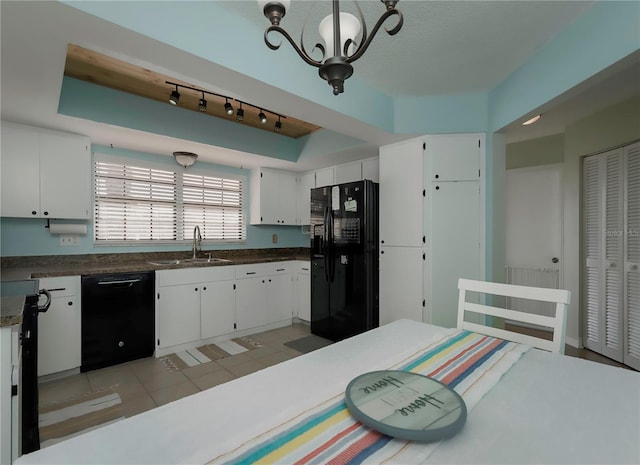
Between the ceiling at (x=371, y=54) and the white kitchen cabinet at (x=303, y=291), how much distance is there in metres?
2.01

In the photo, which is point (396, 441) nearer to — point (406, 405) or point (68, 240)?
point (406, 405)

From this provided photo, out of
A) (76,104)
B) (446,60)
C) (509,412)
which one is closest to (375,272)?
(446,60)

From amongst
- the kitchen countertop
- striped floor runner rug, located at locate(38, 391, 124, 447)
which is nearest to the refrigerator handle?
the kitchen countertop

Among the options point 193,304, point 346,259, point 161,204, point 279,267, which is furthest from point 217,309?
point 346,259

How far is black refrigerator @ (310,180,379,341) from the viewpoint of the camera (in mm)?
3297

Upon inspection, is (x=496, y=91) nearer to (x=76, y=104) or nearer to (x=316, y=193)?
(x=316, y=193)

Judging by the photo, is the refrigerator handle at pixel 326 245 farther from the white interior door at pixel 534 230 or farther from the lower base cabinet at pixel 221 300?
the white interior door at pixel 534 230

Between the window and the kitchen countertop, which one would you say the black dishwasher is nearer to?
the kitchen countertop

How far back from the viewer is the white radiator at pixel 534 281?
3652 millimetres

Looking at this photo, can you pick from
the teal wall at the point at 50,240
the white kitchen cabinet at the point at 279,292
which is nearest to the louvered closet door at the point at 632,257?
the white kitchen cabinet at the point at 279,292

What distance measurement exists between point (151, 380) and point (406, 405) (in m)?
2.60

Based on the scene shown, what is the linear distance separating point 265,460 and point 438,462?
1.14 ft

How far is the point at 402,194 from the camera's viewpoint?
3188 millimetres

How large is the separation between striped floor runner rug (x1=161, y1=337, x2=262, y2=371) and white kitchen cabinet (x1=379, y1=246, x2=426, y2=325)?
155 cm
